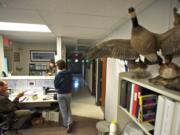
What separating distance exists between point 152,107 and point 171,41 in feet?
1.66

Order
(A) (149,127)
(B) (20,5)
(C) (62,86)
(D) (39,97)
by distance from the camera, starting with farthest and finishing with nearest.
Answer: (D) (39,97) < (C) (62,86) < (B) (20,5) < (A) (149,127)

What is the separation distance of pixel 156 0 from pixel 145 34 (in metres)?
0.77

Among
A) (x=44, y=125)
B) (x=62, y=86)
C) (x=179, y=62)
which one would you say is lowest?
(x=44, y=125)

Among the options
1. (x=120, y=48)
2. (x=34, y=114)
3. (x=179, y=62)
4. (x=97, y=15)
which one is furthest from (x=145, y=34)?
(x=34, y=114)

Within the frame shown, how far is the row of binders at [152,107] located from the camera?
60 cm

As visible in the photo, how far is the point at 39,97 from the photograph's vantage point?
9.60ft

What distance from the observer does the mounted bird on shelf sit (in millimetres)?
584

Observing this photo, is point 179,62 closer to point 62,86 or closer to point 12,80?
point 62,86

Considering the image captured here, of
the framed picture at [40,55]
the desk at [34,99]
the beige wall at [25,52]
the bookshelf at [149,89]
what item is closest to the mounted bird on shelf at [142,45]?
the bookshelf at [149,89]

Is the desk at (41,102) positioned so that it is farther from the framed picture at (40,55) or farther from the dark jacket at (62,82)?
the framed picture at (40,55)

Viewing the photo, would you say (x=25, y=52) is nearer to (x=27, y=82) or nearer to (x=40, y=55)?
(x=40, y=55)

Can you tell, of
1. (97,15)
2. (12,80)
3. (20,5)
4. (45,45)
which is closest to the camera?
(20,5)

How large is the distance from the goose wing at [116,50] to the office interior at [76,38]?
0.37 ft

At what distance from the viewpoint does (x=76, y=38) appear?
3682 mm
